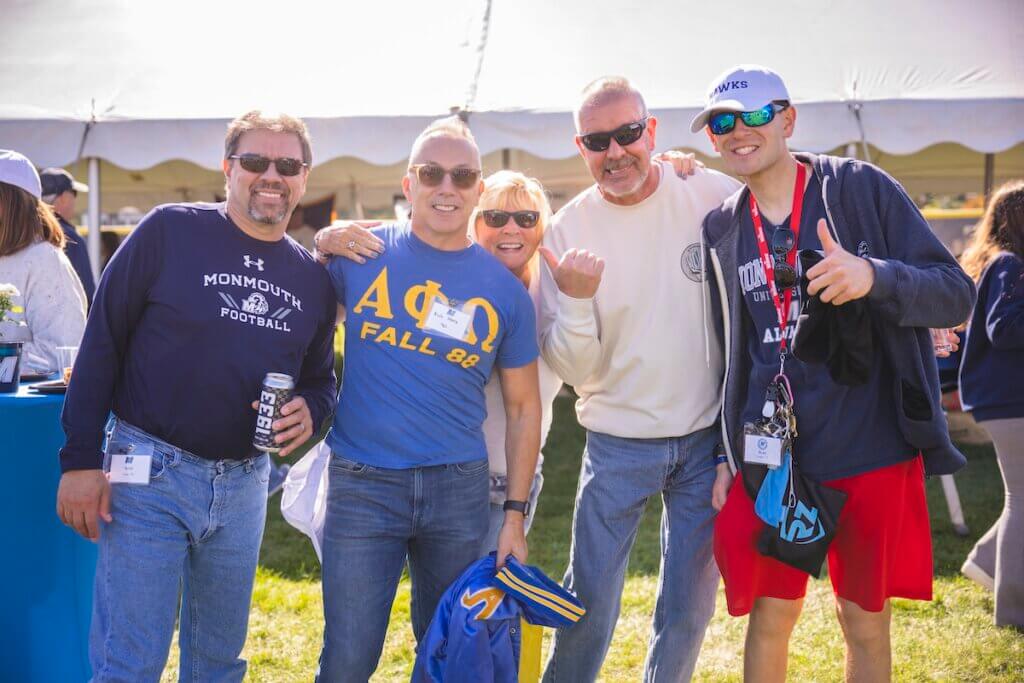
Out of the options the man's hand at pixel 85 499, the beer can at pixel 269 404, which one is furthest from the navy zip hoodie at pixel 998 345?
the man's hand at pixel 85 499

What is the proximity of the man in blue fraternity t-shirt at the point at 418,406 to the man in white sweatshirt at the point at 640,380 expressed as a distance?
0.33 metres

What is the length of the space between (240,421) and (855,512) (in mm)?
1765

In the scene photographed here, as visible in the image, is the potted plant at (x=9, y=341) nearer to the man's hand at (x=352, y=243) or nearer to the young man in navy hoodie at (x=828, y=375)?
the man's hand at (x=352, y=243)

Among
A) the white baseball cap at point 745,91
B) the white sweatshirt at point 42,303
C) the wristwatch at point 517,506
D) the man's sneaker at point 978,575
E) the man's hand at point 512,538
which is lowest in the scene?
the man's sneaker at point 978,575

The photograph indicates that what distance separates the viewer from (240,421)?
2.37m

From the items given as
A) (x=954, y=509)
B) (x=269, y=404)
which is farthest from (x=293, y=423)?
(x=954, y=509)

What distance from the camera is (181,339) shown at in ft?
7.52

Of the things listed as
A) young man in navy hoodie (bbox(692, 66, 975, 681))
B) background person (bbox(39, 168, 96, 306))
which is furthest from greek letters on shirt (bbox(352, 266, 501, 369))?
background person (bbox(39, 168, 96, 306))

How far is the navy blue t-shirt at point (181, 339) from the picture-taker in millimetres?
2260

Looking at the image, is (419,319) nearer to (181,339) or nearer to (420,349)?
(420,349)

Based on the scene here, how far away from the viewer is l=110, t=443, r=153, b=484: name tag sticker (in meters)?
2.27

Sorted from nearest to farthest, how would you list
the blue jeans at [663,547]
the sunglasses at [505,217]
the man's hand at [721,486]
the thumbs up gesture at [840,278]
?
the thumbs up gesture at [840,278] → the man's hand at [721,486] → the blue jeans at [663,547] → the sunglasses at [505,217]

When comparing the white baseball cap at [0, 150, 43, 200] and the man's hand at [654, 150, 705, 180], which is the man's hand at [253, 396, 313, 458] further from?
the white baseball cap at [0, 150, 43, 200]

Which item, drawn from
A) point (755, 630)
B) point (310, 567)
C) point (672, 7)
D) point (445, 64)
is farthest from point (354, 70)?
point (755, 630)
